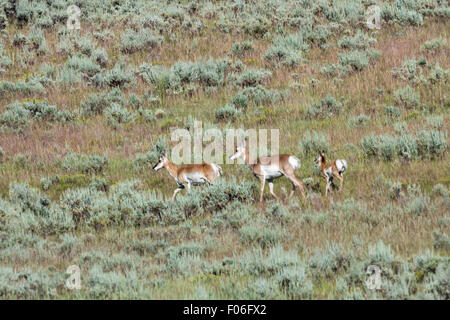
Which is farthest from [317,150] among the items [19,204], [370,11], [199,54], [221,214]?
[370,11]

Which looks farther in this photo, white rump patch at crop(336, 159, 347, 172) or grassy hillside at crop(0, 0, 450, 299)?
white rump patch at crop(336, 159, 347, 172)

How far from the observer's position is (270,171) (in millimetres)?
13633

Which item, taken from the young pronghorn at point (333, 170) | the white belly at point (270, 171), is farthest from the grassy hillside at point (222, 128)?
the white belly at point (270, 171)

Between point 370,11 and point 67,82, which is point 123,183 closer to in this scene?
point 67,82

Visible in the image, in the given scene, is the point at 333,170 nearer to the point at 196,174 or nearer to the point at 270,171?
the point at 270,171

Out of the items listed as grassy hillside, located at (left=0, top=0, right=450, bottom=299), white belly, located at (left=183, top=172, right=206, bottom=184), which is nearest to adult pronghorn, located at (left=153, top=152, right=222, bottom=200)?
white belly, located at (left=183, top=172, right=206, bottom=184)

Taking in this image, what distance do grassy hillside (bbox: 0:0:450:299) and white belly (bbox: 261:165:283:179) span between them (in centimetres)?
44

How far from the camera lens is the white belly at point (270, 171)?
13.6 metres

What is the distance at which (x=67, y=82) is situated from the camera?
21.8 meters

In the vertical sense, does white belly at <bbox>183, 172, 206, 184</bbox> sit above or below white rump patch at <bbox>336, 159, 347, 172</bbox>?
below

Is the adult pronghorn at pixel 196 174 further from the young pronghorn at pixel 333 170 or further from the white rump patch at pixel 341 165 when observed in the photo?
the white rump patch at pixel 341 165

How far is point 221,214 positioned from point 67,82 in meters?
11.1

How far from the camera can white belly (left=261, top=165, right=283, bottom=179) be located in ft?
44.6

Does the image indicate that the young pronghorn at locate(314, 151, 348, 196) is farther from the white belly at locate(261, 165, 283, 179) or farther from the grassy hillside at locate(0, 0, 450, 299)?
the white belly at locate(261, 165, 283, 179)
